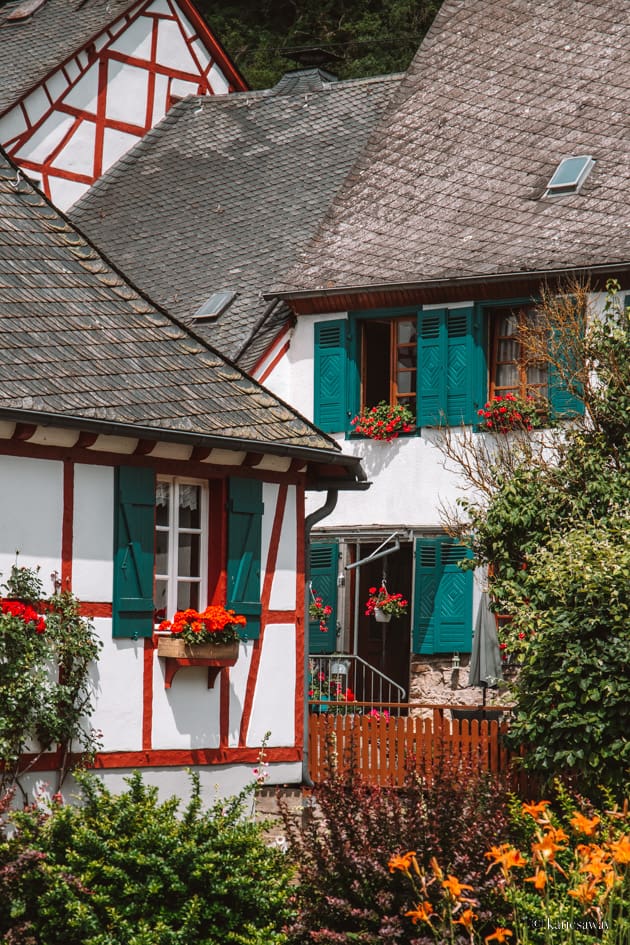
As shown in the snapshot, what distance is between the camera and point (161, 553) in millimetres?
13016

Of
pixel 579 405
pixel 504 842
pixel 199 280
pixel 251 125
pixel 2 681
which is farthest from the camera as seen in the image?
pixel 251 125

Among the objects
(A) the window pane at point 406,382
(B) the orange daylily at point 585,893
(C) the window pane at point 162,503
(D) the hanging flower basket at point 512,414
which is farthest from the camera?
(A) the window pane at point 406,382

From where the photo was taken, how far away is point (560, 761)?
12867 millimetres

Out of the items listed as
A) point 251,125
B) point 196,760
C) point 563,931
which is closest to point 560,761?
point 196,760

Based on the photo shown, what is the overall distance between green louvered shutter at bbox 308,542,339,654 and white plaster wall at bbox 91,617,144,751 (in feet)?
23.7

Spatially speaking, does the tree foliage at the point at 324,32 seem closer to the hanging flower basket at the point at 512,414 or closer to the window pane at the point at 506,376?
the window pane at the point at 506,376

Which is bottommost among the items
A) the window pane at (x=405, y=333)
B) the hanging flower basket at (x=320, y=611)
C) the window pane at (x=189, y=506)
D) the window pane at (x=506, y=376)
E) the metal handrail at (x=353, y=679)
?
the metal handrail at (x=353, y=679)

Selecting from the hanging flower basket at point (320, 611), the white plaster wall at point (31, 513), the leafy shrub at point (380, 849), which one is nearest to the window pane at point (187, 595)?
the white plaster wall at point (31, 513)

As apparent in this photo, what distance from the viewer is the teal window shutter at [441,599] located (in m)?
18.8

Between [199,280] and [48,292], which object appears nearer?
[48,292]

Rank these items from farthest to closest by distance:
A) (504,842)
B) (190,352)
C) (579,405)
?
(579,405) → (190,352) → (504,842)

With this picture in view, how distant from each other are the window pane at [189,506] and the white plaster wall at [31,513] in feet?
4.27

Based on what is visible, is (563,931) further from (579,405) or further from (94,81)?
(94,81)

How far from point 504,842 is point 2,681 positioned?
3.46m
